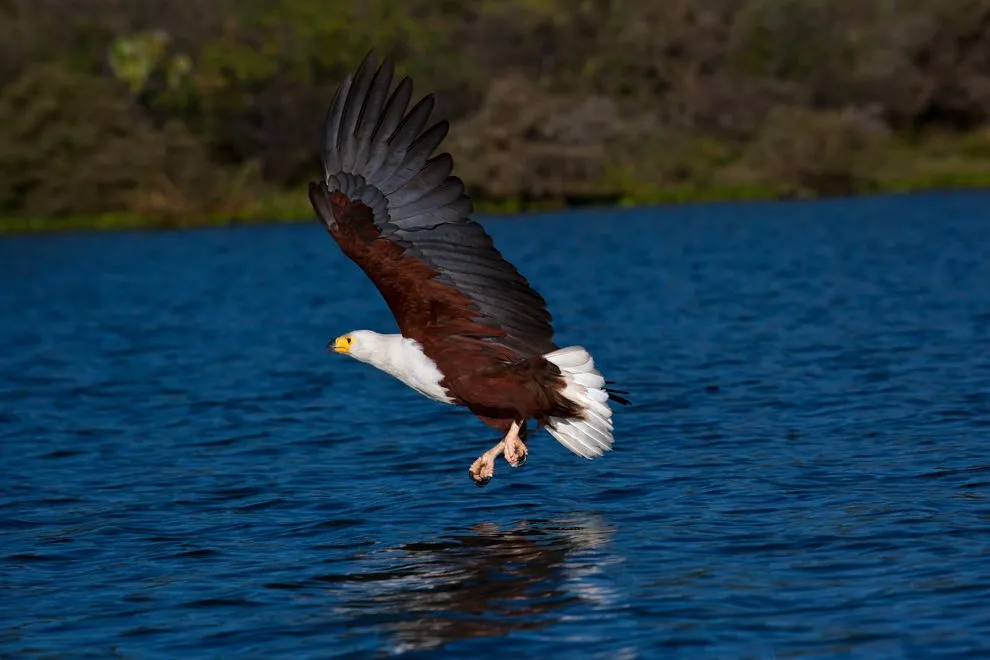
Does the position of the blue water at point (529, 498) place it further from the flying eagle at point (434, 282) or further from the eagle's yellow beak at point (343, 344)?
the eagle's yellow beak at point (343, 344)

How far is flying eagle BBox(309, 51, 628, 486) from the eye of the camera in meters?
9.75

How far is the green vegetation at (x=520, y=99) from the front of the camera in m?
53.5

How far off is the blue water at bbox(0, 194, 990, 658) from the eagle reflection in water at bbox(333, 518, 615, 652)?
0.03 metres

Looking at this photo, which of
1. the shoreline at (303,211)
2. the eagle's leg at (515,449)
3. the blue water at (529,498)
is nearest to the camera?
the blue water at (529,498)

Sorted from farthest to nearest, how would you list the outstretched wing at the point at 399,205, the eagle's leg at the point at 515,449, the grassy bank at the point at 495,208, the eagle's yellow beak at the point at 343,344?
the grassy bank at the point at 495,208
the eagle's yellow beak at the point at 343,344
the eagle's leg at the point at 515,449
the outstretched wing at the point at 399,205

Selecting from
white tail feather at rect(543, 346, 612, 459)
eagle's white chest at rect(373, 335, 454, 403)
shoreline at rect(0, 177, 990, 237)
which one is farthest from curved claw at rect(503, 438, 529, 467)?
shoreline at rect(0, 177, 990, 237)

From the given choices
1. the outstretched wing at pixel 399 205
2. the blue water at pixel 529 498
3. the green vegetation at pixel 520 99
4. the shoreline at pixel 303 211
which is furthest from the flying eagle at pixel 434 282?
the shoreline at pixel 303 211

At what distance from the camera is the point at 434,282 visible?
9906 millimetres

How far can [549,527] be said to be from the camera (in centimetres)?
1025

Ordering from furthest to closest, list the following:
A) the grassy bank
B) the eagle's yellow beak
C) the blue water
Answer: the grassy bank < the eagle's yellow beak < the blue water

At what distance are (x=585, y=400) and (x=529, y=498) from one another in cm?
155

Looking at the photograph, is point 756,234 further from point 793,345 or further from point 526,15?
point 526,15

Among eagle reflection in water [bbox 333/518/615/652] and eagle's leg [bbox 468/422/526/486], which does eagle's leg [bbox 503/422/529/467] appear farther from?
eagle reflection in water [bbox 333/518/615/652]

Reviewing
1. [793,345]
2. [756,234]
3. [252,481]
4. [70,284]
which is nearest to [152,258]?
[70,284]
